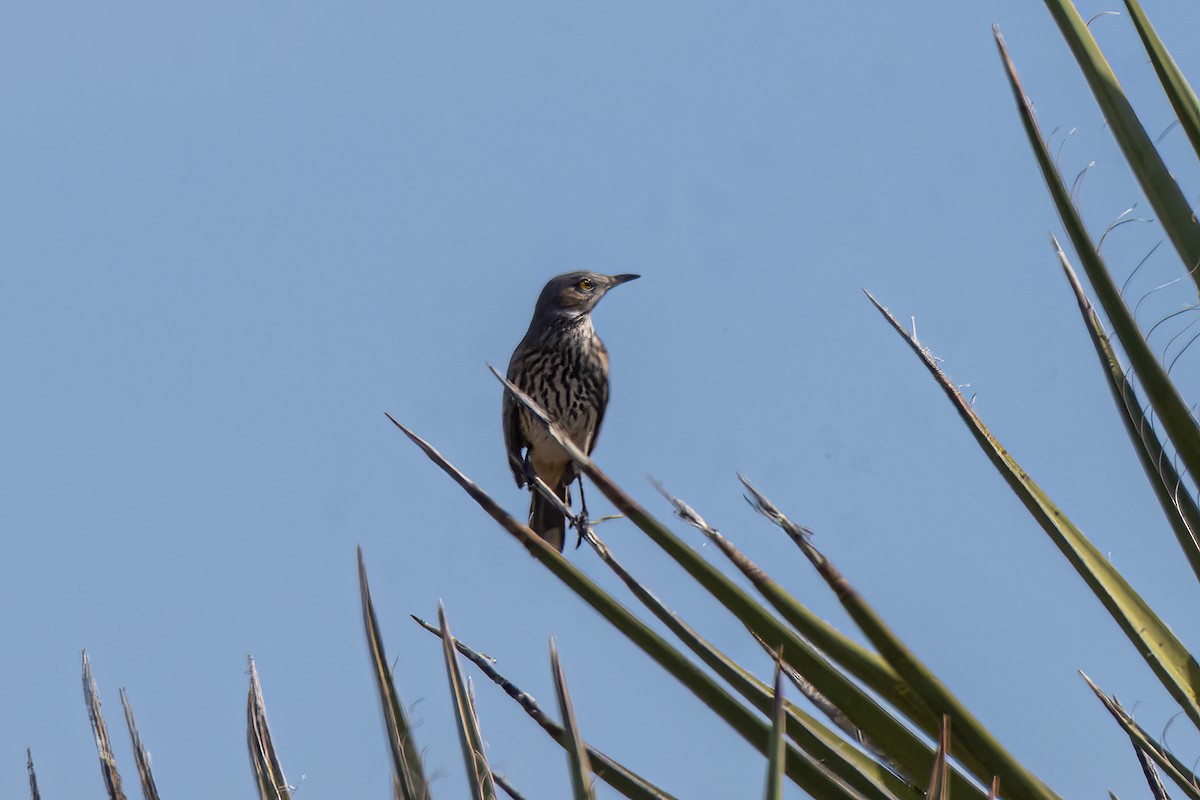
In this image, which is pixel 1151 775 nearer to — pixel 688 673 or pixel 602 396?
pixel 688 673

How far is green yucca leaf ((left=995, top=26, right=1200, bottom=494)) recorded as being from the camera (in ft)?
6.97

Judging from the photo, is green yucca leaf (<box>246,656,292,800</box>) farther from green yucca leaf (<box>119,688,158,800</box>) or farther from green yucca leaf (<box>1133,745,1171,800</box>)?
green yucca leaf (<box>1133,745,1171,800</box>)

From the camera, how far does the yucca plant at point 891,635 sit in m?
2.01

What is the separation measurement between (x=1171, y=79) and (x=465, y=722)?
144 cm

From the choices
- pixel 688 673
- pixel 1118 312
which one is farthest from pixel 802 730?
pixel 1118 312

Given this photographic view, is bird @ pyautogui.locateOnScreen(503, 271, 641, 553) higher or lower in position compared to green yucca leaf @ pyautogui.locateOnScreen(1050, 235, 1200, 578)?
higher

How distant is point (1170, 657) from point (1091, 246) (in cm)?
63

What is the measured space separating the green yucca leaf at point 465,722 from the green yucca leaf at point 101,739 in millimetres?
577

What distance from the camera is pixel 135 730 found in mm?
2242

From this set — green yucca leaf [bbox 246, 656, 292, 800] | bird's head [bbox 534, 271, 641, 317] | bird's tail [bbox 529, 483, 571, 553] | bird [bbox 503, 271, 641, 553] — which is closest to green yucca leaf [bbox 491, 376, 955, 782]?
green yucca leaf [bbox 246, 656, 292, 800]

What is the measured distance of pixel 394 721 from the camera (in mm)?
2023

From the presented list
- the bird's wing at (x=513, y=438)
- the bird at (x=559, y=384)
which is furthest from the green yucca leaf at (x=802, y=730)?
the bird's wing at (x=513, y=438)

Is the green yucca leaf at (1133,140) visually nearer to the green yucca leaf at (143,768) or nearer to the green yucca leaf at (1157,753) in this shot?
the green yucca leaf at (1157,753)

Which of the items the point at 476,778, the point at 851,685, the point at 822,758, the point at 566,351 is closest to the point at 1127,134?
the point at 851,685
